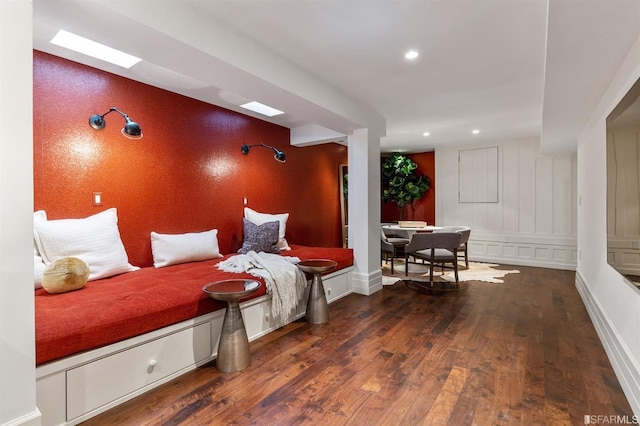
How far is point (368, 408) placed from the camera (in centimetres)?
179

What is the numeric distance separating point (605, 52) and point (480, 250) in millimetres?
4933

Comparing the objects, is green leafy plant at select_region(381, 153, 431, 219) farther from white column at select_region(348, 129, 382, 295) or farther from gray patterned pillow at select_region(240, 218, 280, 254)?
gray patterned pillow at select_region(240, 218, 280, 254)

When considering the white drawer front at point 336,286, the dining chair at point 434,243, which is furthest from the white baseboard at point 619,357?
the white drawer front at point 336,286

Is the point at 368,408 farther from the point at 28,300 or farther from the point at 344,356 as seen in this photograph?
the point at 28,300

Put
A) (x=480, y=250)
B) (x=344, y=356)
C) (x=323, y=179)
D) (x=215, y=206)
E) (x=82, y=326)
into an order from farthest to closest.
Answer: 1. (x=480, y=250)
2. (x=323, y=179)
3. (x=215, y=206)
4. (x=344, y=356)
5. (x=82, y=326)

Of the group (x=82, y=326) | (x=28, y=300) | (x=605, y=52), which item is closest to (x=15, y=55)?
(x=28, y=300)

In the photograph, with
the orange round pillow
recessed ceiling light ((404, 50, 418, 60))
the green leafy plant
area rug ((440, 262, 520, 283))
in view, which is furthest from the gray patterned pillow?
the green leafy plant

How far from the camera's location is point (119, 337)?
1796 millimetres

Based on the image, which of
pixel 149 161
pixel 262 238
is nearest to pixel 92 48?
pixel 149 161

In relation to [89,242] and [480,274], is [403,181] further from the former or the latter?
[89,242]

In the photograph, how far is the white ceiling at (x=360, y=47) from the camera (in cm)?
174

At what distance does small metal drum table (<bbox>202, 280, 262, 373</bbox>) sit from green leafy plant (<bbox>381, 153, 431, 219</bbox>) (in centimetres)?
517

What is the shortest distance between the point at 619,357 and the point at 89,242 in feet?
12.7

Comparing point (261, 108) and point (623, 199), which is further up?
point (261, 108)
